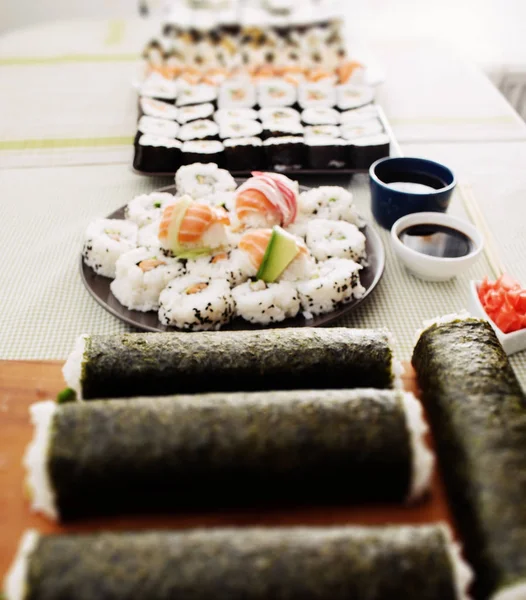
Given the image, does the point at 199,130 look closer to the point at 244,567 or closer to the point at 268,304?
the point at 268,304

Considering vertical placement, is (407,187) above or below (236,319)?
above

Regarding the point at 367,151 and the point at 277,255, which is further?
the point at 367,151

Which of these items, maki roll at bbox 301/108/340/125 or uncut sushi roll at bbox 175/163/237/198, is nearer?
uncut sushi roll at bbox 175/163/237/198

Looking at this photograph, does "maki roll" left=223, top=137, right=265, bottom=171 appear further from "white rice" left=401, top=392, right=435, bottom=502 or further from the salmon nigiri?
"white rice" left=401, top=392, right=435, bottom=502

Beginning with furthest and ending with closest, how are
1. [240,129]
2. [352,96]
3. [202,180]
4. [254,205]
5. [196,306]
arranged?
[352,96], [240,129], [202,180], [254,205], [196,306]

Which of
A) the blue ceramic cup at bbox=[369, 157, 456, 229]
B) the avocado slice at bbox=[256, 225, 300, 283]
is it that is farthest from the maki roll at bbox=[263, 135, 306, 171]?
the avocado slice at bbox=[256, 225, 300, 283]

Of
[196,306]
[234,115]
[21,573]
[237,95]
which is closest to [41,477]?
[21,573]

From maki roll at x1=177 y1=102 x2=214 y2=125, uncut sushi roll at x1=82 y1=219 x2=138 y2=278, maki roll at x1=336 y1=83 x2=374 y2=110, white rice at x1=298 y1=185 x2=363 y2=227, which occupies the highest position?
maki roll at x1=336 y1=83 x2=374 y2=110

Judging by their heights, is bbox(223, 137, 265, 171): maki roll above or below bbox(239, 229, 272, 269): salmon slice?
below
